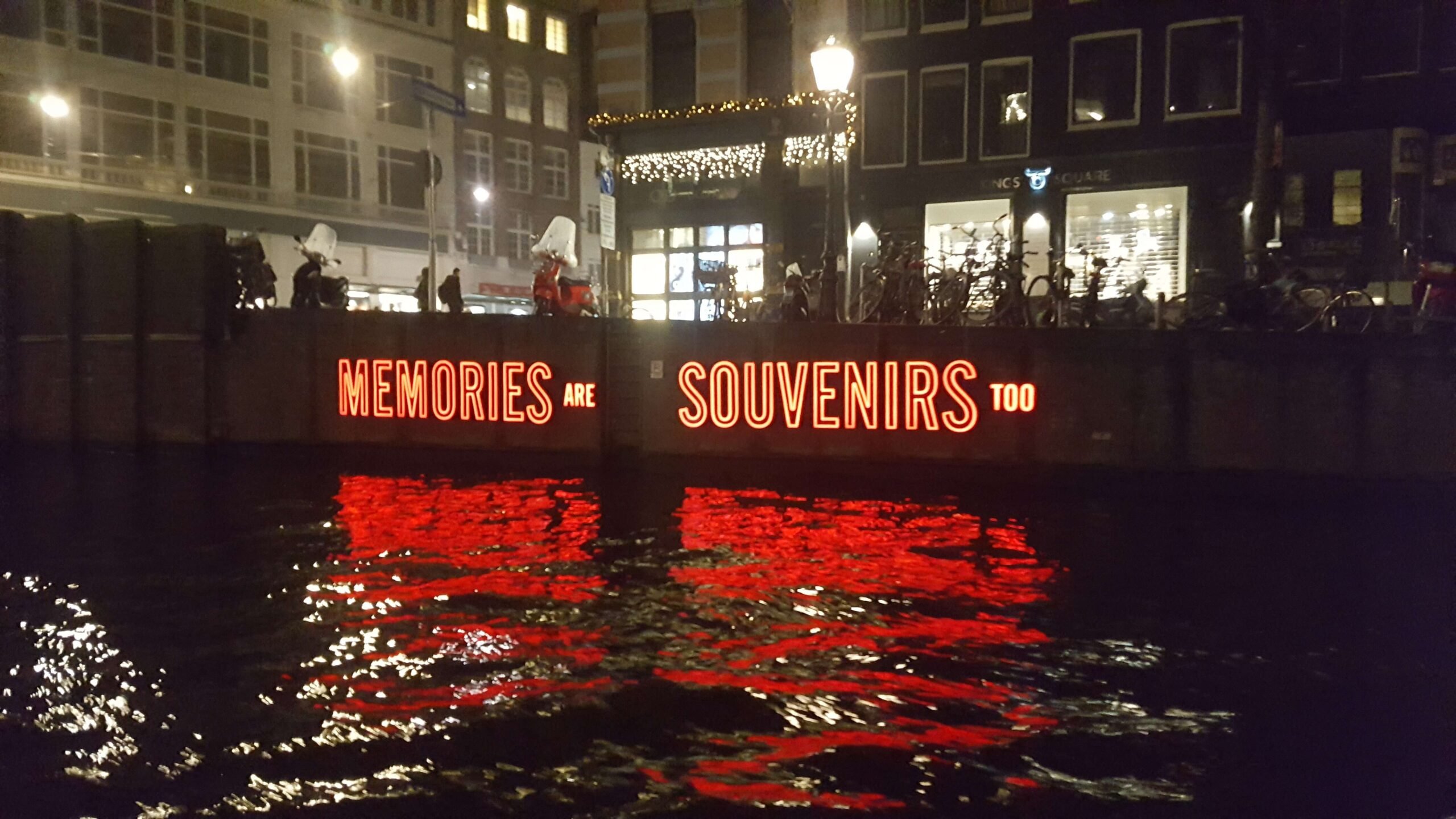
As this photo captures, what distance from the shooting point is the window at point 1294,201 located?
27.3 metres

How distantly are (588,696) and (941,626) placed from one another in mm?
2884

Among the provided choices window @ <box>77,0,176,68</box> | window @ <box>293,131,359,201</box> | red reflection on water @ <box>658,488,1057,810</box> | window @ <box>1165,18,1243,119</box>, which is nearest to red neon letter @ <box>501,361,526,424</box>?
red reflection on water @ <box>658,488,1057,810</box>

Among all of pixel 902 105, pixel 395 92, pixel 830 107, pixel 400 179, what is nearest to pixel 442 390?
pixel 830 107

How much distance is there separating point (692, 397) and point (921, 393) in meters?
3.59

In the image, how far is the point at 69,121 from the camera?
34.1m

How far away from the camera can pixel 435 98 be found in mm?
18703

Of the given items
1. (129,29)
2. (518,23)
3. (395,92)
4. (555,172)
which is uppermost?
(518,23)

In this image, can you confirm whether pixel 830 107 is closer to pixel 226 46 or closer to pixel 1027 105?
pixel 1027 105

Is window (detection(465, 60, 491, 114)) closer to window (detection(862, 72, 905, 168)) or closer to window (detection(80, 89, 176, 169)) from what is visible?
window (detection(80, 89, 176, 169))

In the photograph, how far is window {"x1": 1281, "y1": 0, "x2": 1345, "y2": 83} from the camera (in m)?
27.1

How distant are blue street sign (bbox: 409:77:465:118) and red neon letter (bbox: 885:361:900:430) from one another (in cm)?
973

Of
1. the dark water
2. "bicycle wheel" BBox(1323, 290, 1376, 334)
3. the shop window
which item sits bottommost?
the dark water

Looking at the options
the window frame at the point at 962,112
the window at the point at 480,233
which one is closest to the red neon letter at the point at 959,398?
the window frame at the point at 962,112

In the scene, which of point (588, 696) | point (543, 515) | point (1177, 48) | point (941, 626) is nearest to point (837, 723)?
point (588, 696)
